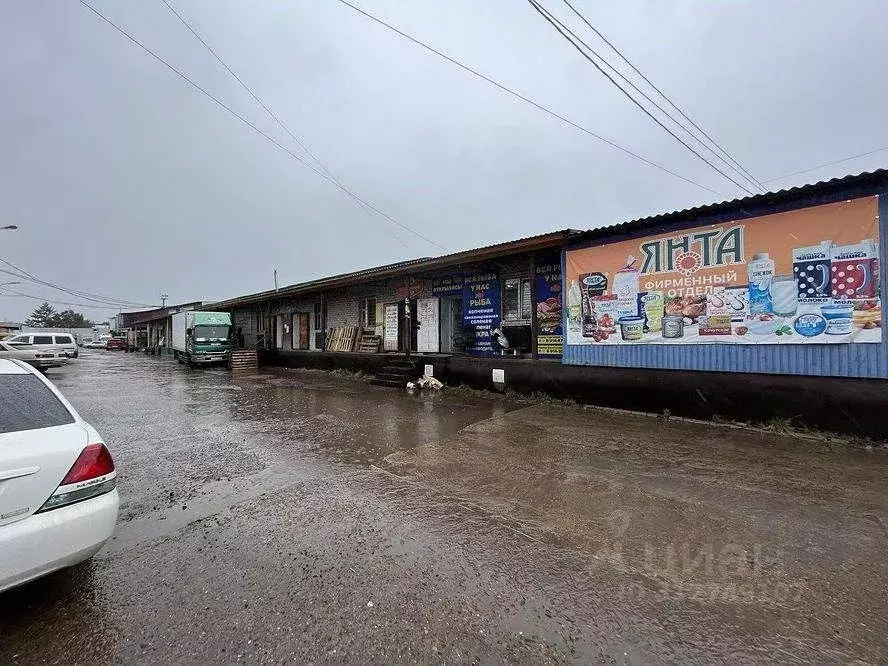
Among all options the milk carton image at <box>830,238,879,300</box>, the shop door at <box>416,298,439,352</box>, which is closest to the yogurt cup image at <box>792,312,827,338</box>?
the milk carton image at <box>830,238,879,300</box>

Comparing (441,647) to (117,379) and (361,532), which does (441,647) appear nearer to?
(361,532)

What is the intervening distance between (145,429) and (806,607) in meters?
8.53

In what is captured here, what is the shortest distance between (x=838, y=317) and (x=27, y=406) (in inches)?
356

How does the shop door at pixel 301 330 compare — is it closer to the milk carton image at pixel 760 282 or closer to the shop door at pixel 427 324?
the shop door at pixel 427 324

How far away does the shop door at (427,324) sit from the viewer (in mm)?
13688

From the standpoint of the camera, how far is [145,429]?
22.9 ft

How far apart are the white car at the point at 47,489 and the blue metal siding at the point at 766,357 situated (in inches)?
314

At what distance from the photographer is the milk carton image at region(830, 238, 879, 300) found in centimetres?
573

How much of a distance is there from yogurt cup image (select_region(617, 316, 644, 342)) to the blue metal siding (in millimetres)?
196

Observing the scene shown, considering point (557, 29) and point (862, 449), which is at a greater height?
point (557, 29)

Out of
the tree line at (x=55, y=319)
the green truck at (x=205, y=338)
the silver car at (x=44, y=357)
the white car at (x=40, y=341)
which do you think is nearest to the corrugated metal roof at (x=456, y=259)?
the green truck at (x=205, y=338)

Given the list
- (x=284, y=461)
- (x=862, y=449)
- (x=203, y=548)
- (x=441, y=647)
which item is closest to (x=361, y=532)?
(x=203, y=548)

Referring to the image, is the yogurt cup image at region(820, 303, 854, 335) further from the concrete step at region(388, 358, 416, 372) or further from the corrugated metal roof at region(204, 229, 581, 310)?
the concrete step at region(388, 358, 416, 372)

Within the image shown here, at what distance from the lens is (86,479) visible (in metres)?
2.44
